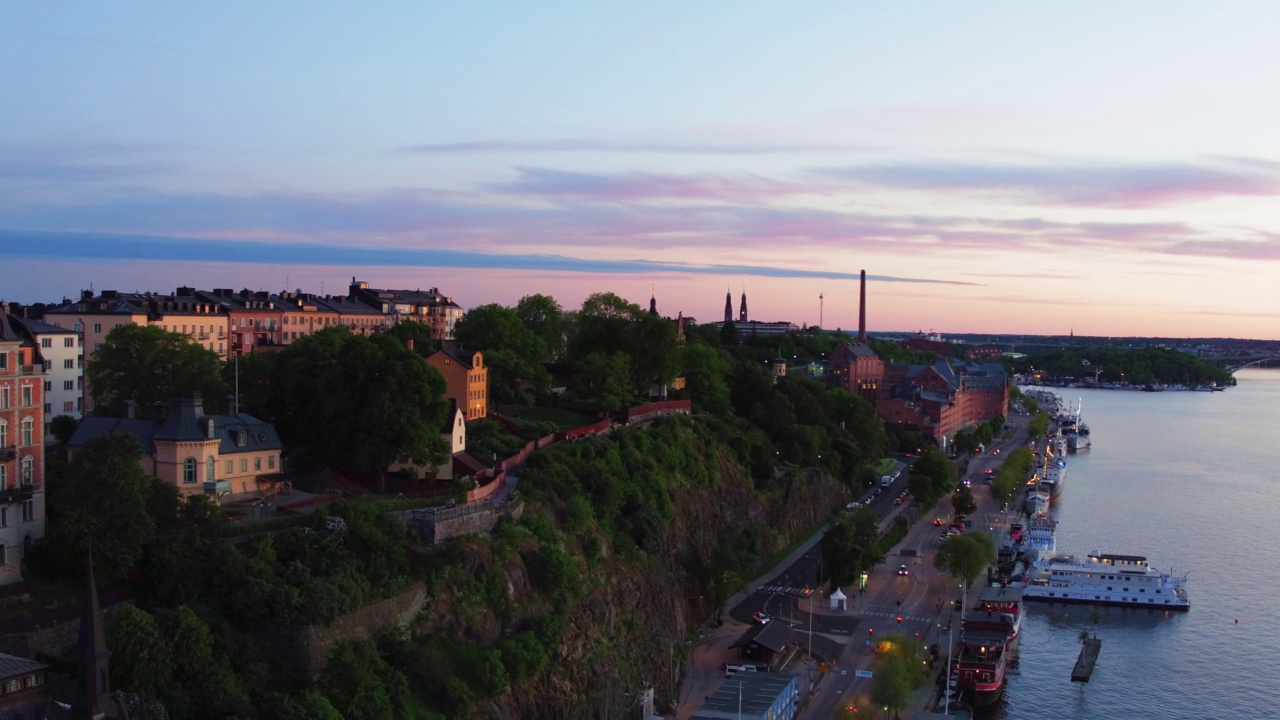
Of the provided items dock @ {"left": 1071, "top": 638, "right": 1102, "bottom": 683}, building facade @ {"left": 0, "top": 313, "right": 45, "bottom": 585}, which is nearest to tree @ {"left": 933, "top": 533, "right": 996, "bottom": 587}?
dock @ {"left": 1071, "top": 638, "right": 1102, "bottom": 683}

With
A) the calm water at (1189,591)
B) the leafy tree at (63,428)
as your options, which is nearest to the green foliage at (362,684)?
the leafy tree at (63,428)

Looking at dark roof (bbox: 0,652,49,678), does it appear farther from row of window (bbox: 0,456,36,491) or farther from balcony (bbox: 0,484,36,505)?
row of window (bbox: 0,456,36,491)

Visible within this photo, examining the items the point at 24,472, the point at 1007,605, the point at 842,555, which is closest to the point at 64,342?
the point at 24,472

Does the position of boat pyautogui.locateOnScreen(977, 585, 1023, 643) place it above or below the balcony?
below

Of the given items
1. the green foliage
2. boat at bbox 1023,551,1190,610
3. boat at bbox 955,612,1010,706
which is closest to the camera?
the green foliage

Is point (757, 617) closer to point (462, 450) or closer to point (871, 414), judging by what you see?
point (462, 450)
